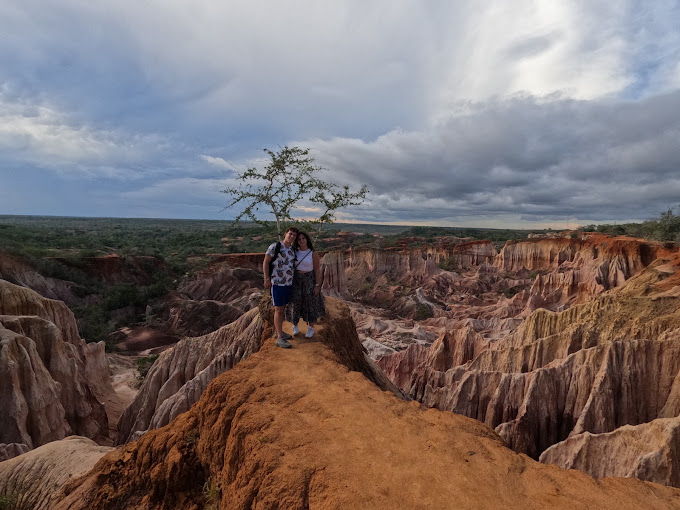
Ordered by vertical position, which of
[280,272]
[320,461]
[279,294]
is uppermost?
[280,272]

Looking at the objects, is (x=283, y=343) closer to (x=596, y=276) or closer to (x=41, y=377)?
(x=41, y=377)

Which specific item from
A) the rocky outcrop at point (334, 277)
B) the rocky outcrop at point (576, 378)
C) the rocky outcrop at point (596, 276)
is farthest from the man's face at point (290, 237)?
the rocky outcrop at point (334, 277)

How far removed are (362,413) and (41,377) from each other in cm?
916

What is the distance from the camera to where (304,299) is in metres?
5.94

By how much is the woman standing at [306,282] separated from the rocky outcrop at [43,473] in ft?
12.7

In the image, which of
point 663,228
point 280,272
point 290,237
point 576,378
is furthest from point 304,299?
point 663,228

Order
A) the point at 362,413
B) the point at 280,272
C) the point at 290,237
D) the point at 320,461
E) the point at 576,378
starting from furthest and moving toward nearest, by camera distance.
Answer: the point at 576,378, the point at 280,272, the point at 290,237, the point at 362,413, the point at 320,461

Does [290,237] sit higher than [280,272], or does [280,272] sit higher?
[290,237]

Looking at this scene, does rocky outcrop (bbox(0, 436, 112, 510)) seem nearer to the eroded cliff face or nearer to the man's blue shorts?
the eroded cliff face

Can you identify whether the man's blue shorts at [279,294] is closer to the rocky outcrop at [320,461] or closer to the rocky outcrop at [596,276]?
the rocky outcrop at [320,461]

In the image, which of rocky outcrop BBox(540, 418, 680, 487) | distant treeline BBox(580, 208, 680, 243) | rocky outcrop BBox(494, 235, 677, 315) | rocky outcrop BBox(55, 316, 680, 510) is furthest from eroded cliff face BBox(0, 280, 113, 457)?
distant treeline BBox(580, 208, 680, 243)

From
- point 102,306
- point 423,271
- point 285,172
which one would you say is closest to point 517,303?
point 423,271

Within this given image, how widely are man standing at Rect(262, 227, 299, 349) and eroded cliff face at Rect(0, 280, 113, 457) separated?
6.53m

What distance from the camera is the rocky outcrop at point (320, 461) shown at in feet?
8.61
